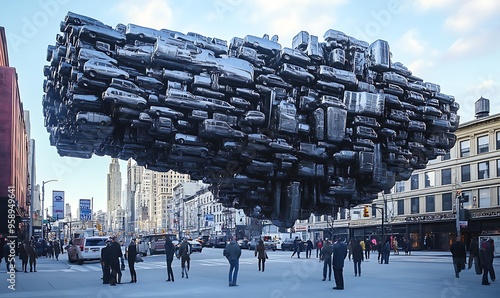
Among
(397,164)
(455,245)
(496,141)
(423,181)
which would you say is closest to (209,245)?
(423,181)

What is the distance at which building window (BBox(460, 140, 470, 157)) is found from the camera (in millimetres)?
57875

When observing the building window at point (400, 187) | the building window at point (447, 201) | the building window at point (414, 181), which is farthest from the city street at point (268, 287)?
the building window at point (400, 187)

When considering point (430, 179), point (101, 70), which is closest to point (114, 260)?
point (101, 70)

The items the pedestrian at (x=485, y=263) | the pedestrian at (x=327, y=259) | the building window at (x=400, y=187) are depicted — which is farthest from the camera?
the building window at (x=400, y=187)

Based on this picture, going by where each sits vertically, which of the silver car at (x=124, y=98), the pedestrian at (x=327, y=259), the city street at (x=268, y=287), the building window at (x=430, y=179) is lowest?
the city street at (x=268, y=287)

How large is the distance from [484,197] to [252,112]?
162ft

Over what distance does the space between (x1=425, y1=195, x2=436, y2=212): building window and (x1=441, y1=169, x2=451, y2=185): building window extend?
2340mm

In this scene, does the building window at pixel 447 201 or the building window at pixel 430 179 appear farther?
the building window at pixel 430 179

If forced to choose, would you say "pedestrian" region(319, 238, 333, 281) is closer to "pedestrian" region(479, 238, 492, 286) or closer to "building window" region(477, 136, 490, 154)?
"pedestrian" region(479, 238, 492, 286)

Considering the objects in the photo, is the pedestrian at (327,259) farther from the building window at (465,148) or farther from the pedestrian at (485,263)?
the building window at (465,148)

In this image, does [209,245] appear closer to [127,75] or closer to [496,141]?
[496,141]

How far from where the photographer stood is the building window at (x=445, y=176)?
196 ft

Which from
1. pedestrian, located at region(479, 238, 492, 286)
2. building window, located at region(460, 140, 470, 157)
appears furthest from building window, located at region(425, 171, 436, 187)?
pedestrian, located at region(479, 238, 492, 286)

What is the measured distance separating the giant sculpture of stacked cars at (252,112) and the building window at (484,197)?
1683 inches
